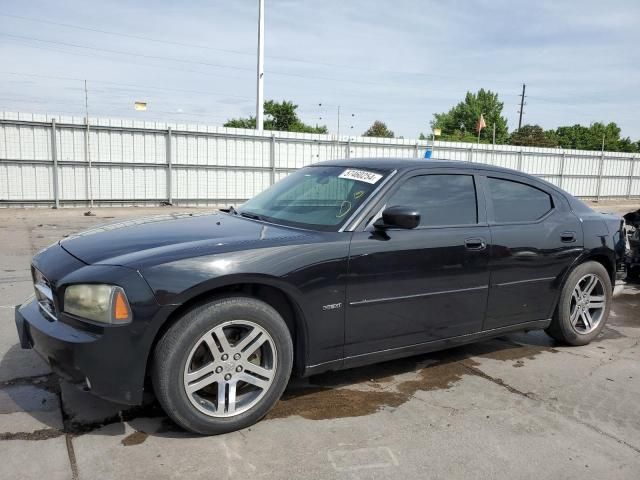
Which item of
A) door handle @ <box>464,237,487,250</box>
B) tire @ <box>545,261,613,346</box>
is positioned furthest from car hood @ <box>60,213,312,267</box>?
tire @ <box>545,261,613,346</box>

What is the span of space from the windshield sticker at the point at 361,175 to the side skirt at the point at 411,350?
1.17 meters

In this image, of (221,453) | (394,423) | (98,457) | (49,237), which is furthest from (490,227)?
(49,237)

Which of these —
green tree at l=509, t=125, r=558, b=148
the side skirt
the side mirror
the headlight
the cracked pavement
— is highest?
green tree at l=509, t=125, r=558, b=148

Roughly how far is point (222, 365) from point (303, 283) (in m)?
0.65

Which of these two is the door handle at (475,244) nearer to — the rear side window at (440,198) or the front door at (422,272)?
the front door at (422,272)

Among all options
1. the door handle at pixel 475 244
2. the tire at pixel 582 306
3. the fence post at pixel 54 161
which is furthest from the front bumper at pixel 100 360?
the fence post at pixel 54 161

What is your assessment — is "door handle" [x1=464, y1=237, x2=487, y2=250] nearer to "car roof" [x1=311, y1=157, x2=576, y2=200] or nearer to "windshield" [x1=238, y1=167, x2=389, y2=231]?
"car roof" [x1=311, y1=157, x2=576, y2=200]

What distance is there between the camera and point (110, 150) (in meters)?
16.8

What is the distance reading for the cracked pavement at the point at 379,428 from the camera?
2701 millimetres

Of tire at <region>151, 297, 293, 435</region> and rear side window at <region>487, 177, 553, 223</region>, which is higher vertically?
rear side window at <region>487, 177, 553, 223</region>

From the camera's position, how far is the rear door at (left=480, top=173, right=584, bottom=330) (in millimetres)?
4035

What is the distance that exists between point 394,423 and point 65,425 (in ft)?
6.24

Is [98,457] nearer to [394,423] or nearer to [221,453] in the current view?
[221,453]

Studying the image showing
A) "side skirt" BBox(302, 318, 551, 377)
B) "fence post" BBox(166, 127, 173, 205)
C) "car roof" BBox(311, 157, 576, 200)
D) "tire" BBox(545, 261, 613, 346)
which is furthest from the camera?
"fence post" BBox(166, 127, 173, 205)
